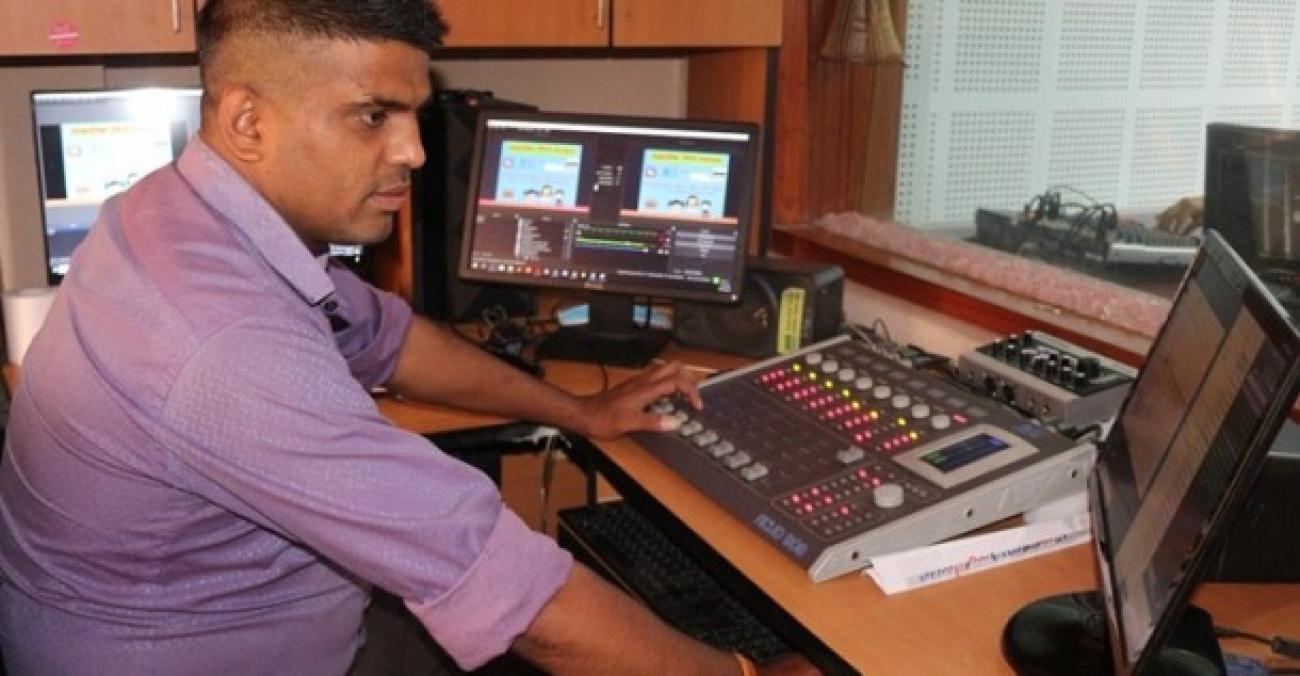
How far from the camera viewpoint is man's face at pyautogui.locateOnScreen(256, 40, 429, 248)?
129 cm

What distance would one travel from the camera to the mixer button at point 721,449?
1.78 meters

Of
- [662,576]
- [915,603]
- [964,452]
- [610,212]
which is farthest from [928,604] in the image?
[610,212]

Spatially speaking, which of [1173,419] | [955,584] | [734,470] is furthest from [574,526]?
[1173,419]

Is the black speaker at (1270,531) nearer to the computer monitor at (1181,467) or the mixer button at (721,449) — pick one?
the computer monitor at (1181,467)

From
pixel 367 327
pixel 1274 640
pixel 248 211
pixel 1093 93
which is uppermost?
pixel 1093 93

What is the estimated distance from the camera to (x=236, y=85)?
1.30 m

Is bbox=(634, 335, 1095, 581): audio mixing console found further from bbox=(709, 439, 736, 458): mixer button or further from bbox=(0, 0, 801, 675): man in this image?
bbox=(0, 0, 801, 675): man

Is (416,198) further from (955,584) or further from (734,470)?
(955,584)

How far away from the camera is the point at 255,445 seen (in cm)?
114

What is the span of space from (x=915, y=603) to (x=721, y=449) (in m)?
0.40

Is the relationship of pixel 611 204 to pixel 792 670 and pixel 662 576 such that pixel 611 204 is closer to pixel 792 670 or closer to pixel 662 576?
pixel 662 576

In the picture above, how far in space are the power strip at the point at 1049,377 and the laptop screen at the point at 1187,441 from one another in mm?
359

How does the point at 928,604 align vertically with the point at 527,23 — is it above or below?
below

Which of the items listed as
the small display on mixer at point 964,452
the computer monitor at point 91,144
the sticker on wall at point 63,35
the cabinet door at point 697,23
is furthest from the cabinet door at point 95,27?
the small display on mixer at point 964,452
